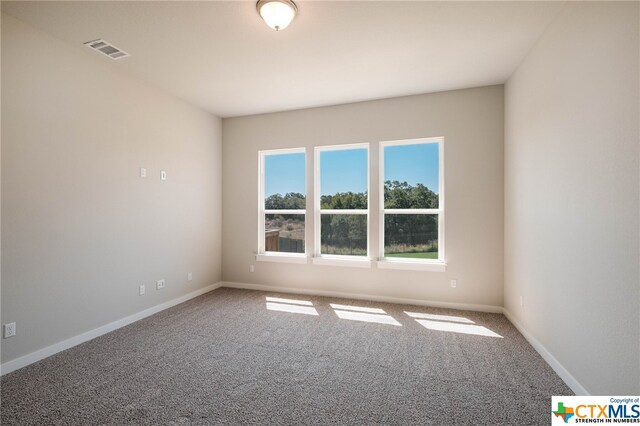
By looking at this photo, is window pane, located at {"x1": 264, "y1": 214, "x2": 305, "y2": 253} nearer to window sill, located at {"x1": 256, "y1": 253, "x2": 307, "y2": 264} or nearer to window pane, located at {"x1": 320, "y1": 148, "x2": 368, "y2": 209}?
window sill, located at {"x1": 256, "y1": 253, "x2": 307, "y2": 264}

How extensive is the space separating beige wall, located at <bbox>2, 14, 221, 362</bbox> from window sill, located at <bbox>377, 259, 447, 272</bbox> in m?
2.94

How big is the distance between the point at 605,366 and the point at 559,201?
1.20m

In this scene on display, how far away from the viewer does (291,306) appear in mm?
4098

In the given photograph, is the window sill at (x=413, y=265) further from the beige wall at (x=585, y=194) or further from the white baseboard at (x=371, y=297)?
the beige wall at (x=585, y=194)

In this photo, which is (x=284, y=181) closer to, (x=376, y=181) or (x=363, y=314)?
(x=376, y=181)

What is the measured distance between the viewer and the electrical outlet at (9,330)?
240 centimetres

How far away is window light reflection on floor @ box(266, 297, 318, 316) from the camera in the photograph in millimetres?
3904

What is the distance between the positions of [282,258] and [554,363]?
3.51 metres

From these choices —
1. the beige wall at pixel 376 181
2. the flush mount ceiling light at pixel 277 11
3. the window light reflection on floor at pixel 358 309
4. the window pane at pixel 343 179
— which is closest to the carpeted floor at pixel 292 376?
the window light reflection on floor at pixel 358 309

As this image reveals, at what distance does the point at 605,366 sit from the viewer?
1834 mm

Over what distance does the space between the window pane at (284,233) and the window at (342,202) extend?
0.33 m

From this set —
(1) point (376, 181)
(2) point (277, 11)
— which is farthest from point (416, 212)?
(2) point (277, 11)

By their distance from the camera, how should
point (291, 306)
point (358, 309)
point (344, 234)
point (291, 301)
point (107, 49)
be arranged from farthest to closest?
point (344, 234) → point (291, 301) → point (291, 306) → point (358, 309) → point (107, 49)

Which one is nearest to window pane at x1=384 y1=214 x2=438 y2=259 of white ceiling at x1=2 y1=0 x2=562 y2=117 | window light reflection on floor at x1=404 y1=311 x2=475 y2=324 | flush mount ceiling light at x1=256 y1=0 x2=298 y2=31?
window light reflection on floor at x1=404 y1=311 x2=475 y2=324
